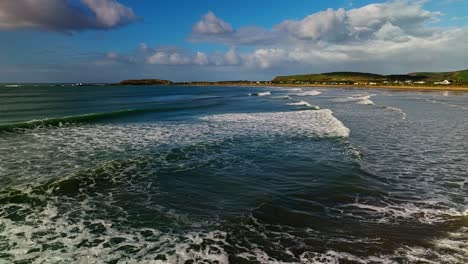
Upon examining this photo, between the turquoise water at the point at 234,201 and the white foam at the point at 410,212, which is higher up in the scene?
the turquoise water at the point at 234,201

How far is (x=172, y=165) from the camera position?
14.5m

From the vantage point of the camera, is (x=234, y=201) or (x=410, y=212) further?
(x=234, y=201)

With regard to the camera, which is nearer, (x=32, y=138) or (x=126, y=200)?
(x=126, y=200)

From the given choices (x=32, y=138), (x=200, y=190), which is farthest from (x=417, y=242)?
(x=32, y=138)

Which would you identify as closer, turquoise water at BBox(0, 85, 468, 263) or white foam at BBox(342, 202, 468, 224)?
turquoise water at BBox(0, 85, 468, 263)

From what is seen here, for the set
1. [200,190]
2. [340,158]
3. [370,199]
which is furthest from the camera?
[340,158]

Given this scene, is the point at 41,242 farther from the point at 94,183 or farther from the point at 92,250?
the point at 94,183

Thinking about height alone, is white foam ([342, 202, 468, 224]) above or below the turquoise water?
below

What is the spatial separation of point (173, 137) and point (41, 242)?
14105mm

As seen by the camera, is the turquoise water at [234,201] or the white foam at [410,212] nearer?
the turquoise water at [234,201]

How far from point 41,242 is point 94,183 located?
454cm

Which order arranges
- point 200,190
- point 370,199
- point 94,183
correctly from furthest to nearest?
point 94,183
point 200,190
point 370,199

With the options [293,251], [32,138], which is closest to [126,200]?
[293,251]

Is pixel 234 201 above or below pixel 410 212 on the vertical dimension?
above
